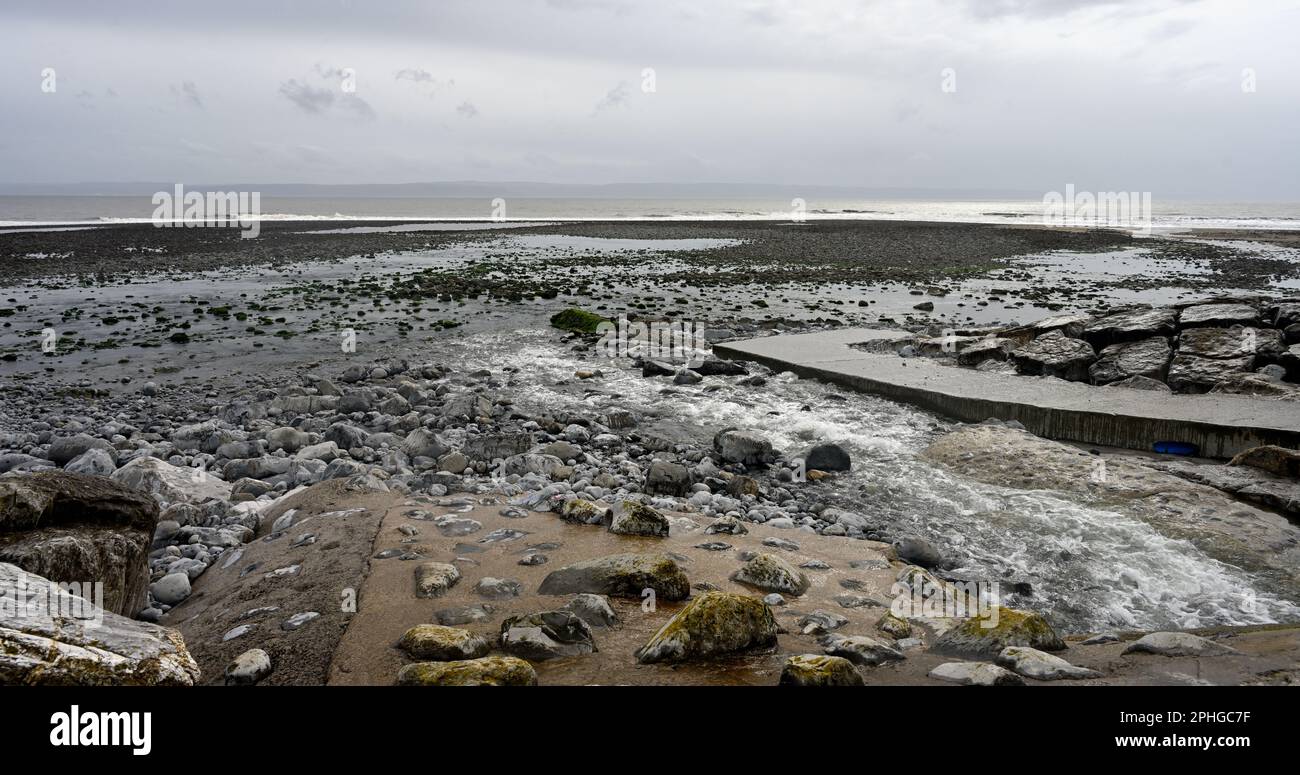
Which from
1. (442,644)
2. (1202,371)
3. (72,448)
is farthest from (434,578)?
(1202,371)

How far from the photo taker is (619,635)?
4.32m

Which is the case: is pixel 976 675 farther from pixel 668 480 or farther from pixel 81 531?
pixel 81 531

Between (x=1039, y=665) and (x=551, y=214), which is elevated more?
(x=551, y=214)

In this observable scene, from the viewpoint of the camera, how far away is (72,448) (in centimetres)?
889

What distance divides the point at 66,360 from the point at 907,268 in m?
29.6

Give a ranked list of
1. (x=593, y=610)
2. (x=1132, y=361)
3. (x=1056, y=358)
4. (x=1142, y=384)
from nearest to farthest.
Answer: (x=593, y=610) < (x=1142, y=384) < (x=1132, y=361) < (x=1056, y=358)

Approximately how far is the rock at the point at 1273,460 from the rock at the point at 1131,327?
473cm

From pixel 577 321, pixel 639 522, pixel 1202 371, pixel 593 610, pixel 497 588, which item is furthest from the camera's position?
pixel 577 321

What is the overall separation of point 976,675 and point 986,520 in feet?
12.3

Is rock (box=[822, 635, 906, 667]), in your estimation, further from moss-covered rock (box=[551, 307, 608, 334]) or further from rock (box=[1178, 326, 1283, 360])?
moss-covered rock (box=[551, 307, 608, 334])

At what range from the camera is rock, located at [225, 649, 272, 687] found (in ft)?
12.5

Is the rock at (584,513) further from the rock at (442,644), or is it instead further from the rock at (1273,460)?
the rock at (1273,460)

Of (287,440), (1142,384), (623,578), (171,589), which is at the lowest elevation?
(171,589)
